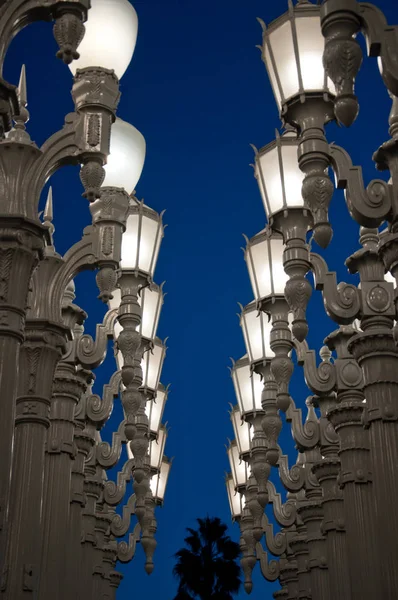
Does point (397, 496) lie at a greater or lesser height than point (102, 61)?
lesser

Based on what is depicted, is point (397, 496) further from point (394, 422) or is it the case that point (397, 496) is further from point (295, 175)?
point (295, 175)

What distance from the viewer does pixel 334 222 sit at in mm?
78875

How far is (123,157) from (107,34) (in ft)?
5.12

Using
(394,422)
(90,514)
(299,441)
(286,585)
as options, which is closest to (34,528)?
(394,422)

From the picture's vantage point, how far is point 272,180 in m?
10.0

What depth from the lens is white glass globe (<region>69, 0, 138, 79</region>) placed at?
9.34 meters

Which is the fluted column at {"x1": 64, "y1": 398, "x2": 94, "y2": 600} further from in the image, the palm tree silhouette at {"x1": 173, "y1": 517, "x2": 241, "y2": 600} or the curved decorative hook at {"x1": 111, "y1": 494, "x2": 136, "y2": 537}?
the palm tree silhouette at {"x1": 173, "y1": 517, "x2": 241, "y2": 600}

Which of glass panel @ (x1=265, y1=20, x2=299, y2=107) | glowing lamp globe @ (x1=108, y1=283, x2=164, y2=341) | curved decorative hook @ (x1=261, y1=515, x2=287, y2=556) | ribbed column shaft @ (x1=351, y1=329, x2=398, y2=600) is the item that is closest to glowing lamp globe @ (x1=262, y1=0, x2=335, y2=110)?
glass panel @ (x1=265, y1=20, x2=299, y2=107)

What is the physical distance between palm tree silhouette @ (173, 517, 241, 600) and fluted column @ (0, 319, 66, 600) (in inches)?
1113

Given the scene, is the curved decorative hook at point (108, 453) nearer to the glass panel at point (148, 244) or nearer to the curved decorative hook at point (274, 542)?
the glass panel at point (148, 244)

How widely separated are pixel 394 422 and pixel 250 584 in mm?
12743

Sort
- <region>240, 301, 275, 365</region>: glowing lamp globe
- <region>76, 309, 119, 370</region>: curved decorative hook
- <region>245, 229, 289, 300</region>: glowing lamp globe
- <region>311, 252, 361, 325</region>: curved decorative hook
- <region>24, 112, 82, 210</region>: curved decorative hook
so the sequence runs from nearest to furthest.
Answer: <region>24, 112, 82, 210</region>: curved decorative hook → <region>311, 252, 361, 325</region>: curved decorative hook → <region>245, 229, 289, 300</region>: glowing lamp globe → <region>76, 309, 119, 370</region>: curved decorative hook → <region>240, 301, 275, 365</region>: glowing lamp globe

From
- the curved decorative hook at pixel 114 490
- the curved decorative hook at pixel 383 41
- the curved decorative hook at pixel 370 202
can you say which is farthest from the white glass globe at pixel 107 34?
the curved decorative hook at pixel 114 490

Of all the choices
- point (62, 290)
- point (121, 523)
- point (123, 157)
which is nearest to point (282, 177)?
point (123, 157)
